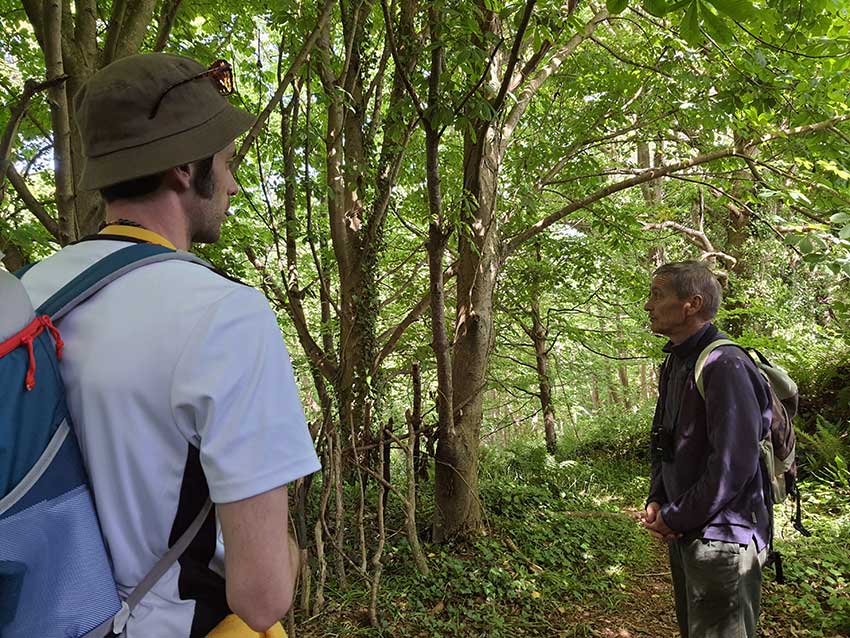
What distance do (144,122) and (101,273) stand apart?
1.03 feet

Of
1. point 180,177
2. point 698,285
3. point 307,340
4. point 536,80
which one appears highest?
point 536,80

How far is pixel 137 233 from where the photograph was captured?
1006 millimetres

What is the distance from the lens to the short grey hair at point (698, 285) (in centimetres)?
268

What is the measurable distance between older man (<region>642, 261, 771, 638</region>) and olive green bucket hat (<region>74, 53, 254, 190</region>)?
218cm

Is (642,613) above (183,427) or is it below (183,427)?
below

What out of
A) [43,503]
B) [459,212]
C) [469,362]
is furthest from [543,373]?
[43,503]

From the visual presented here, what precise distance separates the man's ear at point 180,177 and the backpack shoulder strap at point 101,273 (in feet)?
0.52

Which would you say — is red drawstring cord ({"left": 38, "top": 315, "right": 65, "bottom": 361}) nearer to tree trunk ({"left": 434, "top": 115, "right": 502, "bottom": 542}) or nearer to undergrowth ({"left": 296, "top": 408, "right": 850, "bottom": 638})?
undergrowth ({"left": 296, "top": 408, "right": 850, "bottom": 638})

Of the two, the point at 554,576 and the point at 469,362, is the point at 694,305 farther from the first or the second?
the point at 554,576

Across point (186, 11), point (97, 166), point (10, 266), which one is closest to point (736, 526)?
point (97, 166)

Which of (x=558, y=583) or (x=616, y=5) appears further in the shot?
(x=558, y=583)

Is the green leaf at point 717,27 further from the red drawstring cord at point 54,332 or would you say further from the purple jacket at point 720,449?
the red drawstring cord at point 54,332

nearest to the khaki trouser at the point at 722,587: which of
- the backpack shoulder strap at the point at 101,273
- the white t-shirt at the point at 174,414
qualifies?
the white t-shirt at the point at 174,414

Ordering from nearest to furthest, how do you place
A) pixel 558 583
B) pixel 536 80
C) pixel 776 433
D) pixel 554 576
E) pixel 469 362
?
pixel 776 433 < pixel 558 583 < pixel 554 576 < pixel 469 362 < pixel 536 80
